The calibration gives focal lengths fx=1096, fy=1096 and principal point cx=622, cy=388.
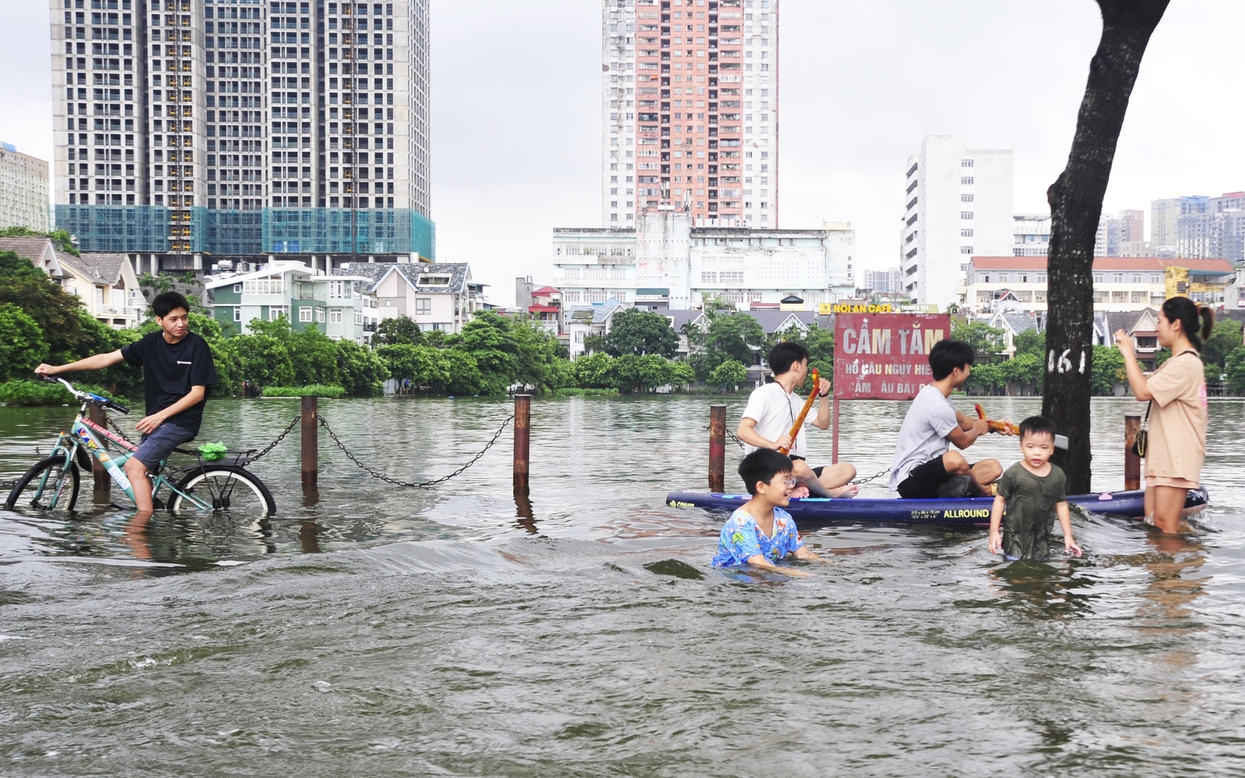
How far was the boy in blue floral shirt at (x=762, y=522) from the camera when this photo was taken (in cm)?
673

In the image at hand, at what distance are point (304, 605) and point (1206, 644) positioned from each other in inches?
184

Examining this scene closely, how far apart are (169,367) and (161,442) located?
616 mm

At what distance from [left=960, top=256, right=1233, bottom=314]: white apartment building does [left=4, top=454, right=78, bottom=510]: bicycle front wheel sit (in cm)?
12075

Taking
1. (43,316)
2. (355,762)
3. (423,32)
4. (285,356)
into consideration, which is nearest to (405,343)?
(285,356)

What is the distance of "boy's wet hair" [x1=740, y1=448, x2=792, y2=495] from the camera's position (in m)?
6.69

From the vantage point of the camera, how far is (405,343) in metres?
70.5

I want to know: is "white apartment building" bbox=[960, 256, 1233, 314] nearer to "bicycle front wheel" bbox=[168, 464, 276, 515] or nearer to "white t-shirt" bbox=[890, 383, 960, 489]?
"white t-shirt" bbox=[890, 383, 960, 489]

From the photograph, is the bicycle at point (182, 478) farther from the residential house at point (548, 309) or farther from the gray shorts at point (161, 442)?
the residential house at point (548, 309)

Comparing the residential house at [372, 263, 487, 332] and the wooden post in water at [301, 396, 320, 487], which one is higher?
the residential house at [372, 263, 487, 332]

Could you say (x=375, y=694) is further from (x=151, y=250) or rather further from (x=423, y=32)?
(x=423, y=32)

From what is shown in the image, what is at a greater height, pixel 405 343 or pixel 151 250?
pixel 151 250

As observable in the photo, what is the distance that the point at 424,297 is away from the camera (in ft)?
315

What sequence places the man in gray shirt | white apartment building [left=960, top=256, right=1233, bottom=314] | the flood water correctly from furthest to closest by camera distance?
white apartment building [left=960, top=256, right=1233, bottom=314] → the man in gray shirt → the flood water

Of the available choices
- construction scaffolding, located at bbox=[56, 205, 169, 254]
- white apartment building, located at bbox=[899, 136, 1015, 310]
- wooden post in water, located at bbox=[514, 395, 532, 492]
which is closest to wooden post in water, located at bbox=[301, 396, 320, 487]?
wooden post in water, located at bbox=[514, 395, 532, 492]
